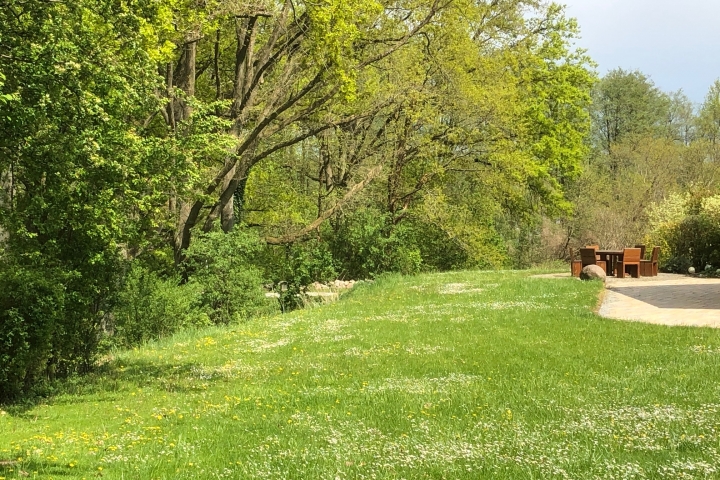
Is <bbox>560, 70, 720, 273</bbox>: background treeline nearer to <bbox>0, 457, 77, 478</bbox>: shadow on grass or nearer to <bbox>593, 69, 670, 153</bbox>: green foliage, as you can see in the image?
<bbox>593, 69, 670, 153</bbox>: green foliage

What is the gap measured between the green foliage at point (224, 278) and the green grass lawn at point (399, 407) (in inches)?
227

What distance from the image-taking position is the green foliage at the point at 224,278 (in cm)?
A: 2028

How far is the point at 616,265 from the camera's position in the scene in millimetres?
22219

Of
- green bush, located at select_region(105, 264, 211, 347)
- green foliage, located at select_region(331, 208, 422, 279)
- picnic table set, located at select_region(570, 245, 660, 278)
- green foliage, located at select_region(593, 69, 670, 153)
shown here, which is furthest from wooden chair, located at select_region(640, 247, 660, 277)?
green foliage, located at select_region(593, 69, 670, 153)

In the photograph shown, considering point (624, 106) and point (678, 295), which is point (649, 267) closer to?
point (678, 295)

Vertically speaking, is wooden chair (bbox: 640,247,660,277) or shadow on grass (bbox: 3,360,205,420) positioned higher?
wooden chair (bbox: 640,247,660,277)

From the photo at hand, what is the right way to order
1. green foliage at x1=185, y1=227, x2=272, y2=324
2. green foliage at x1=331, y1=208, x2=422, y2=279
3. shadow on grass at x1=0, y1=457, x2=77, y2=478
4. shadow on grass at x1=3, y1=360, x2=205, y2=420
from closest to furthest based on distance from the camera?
1. shadow on grass at x1=0, y1=457, x2=77, y2=478
2. shadow on grass at x1=3, y1=360, x2=205, y2=420
3. green foliage at x1=185, y1=227, x2=272, y2=324
4. green foliage at x1=331, y1=208, x2=422, y2=279

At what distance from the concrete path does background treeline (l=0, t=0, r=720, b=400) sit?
18.7 ft

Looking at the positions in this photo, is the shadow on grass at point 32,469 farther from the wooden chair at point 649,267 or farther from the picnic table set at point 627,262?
the wooden chair at point 649,267

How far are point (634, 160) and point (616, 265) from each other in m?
27.6

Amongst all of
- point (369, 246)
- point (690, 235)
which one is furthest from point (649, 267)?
point (369, 246)

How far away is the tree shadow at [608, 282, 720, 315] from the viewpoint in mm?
15161

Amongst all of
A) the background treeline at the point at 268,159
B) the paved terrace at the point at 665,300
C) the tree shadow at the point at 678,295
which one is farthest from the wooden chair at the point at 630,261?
the background treeline at the point at 268,159

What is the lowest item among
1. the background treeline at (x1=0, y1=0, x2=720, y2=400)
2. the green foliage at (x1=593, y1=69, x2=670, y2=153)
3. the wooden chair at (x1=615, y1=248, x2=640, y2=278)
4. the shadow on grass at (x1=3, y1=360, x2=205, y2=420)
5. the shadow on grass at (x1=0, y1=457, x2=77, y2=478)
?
the shadow on grass at (x1=3, y1=360, x2=205, y2=420)
